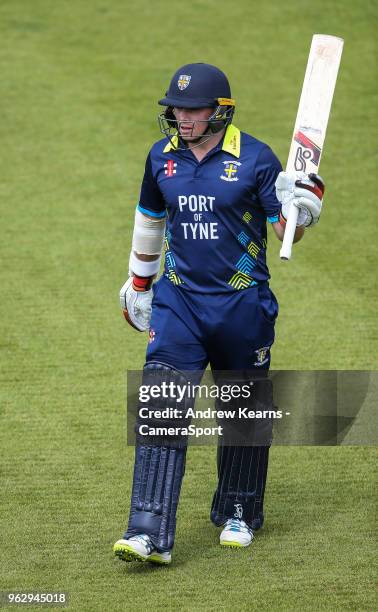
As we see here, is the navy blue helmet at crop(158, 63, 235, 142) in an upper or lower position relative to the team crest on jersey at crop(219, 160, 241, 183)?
upper

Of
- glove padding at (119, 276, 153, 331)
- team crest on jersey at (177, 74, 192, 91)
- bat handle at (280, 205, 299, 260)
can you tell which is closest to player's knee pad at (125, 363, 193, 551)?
glove padding at (119, 276, 153, 331)

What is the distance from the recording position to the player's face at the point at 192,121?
4.63 m

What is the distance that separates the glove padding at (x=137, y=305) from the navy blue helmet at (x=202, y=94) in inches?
27.9

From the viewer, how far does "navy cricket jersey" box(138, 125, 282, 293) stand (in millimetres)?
4586

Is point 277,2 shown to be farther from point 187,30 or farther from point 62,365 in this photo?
point 62,365

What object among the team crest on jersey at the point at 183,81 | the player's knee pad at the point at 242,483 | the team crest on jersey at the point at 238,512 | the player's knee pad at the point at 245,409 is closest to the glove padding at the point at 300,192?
the team crest on jersey at the point at 183,81

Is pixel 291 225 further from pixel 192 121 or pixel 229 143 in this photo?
pixel 192 121

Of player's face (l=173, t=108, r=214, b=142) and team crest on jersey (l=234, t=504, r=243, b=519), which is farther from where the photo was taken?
team crest on jersey (l=234, t=504, r=243, b=519)

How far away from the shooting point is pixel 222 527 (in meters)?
4.97

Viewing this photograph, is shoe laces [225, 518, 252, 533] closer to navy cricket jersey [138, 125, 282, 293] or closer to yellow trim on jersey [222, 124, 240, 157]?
navy cricket jersey [138, 125, 282, 293]

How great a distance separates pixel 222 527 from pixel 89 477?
0.73 metres

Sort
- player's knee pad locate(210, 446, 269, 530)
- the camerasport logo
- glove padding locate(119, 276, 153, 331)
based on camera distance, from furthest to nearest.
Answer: glove padding locate(119, 276, 153, 331), player's knee pad locate(210, 446, 269, 530), the camerasport logo

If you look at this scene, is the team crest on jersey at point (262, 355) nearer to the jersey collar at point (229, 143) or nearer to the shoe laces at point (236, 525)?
the shoe laces at point (236, 525)

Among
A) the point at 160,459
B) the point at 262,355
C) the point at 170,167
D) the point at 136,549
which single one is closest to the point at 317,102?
the point at 170,167
